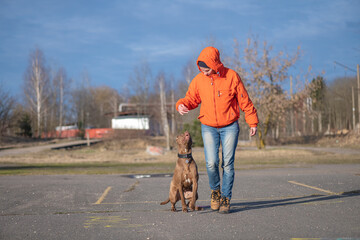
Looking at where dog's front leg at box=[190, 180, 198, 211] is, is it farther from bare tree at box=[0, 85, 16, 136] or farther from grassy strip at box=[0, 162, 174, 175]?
bare tree at box=[0, 85, 16, 136]

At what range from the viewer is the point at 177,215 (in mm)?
4844

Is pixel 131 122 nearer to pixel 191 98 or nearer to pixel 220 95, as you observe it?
pixel 191 98

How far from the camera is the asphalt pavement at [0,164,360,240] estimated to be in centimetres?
386

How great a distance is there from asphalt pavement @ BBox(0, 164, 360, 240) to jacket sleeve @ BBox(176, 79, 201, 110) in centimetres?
149

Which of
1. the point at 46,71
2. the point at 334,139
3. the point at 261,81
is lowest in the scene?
the point at 334,139

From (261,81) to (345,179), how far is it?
48.8 feet

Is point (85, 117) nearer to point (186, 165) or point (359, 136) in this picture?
point (359, 136)

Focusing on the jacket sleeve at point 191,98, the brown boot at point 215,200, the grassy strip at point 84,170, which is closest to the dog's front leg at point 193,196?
the brown boot at point 215,200

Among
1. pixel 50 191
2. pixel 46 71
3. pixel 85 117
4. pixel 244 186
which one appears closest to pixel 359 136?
pixel 244 186

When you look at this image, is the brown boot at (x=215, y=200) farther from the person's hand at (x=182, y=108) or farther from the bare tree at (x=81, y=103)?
the bare tree at (x=81, y=103)

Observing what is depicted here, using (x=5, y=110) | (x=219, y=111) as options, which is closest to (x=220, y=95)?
(x=219, y=111)

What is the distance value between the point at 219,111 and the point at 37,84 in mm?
50564

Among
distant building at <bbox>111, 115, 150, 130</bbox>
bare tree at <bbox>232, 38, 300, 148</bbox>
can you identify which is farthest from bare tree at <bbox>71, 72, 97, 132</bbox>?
bare tree at <bbox>232, 38, 300, 148</bbox>

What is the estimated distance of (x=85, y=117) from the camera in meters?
78.2
